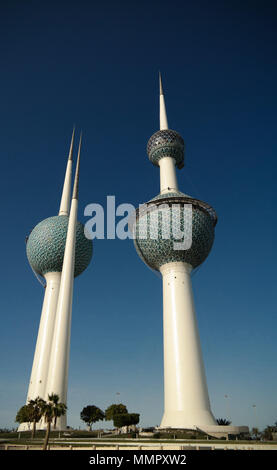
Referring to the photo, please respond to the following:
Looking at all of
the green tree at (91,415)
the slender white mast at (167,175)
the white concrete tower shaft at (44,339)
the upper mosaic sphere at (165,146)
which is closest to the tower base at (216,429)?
the white concrete tower shaft at (44,339)

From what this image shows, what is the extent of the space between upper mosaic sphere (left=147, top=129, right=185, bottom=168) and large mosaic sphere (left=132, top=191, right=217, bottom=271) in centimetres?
1295

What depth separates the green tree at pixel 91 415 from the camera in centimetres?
6988

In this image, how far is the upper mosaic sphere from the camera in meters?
71.6

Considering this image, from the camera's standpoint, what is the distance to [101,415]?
7056 centimetres

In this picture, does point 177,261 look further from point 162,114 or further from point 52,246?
point 162,114

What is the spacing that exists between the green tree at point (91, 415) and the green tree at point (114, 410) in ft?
3.68

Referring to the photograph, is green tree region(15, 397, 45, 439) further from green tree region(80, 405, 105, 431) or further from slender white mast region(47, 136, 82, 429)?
green tree region(80, 405, 105, 431)

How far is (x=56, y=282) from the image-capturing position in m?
66.3

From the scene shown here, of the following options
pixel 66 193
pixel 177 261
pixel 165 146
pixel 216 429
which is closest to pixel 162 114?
pixel 165 146

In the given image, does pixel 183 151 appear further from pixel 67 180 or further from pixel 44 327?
pixel 44 327

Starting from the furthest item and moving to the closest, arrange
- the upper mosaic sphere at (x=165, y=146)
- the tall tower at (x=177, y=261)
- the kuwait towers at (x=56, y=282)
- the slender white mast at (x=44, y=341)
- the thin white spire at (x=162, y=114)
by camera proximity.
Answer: the thin white spire at (x=162, y=114) → the upper mosaic sphere at (x=165, y=146) → the slender white mast at (x=44, y=341) → the kuwait towers at (x=56, y=282) → the tall tower at (x=177, y=261)

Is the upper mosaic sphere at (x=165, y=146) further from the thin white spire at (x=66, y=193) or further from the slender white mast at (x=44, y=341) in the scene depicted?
the slender white mast at (x=44, y=341)
